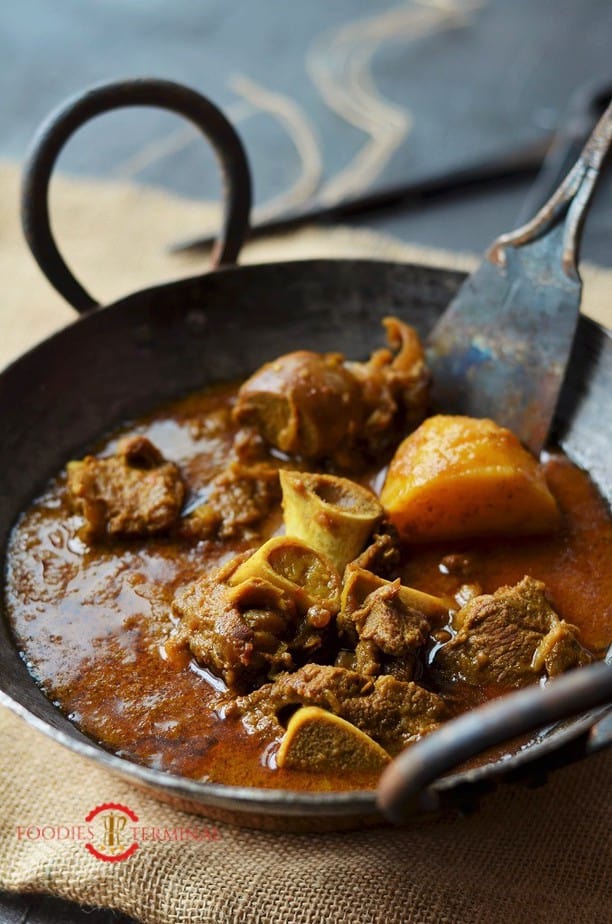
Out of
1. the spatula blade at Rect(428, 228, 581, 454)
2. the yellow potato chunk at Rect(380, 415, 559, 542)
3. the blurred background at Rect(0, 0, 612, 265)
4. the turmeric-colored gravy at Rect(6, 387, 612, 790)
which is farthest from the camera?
the blurred background at Rect(0, 0, 612, 265)

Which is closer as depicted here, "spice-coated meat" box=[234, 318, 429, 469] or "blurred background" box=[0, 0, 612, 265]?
"spice-coated meat" box=[234, 318, 429, 469]

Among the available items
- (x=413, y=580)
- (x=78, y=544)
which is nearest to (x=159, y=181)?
(x=78, y=544)

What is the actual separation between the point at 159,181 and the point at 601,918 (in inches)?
138

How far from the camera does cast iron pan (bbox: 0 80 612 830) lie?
260 centimetres

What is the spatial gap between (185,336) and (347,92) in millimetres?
2561

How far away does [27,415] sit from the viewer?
2.67 m

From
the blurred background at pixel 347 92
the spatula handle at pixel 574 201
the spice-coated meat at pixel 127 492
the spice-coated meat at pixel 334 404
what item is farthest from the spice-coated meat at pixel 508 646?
the blurred background at pixel 347 92

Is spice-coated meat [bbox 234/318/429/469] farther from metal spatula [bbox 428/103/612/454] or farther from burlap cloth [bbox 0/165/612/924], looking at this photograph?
burlap cloth [bbox 0/165/612/924]

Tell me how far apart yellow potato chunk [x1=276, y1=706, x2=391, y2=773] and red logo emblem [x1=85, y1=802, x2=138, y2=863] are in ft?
1.38

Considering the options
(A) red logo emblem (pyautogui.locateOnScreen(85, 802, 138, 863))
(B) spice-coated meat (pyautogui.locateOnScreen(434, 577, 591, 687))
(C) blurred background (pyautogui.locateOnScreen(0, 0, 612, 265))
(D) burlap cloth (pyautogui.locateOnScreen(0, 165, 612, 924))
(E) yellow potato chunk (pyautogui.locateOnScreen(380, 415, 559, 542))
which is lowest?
(D) burlap cloth (pyautogui.locateOnScreen(0, 165, 612, 924))

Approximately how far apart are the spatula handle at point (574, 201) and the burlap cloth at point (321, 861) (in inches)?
49.6

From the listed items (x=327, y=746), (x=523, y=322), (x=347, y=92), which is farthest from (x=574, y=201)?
(x=347, y=92)

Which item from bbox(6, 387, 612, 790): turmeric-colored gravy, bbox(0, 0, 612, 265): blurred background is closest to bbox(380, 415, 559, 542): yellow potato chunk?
bbox(6, 387, 612, 790): turmeric-colored gravy

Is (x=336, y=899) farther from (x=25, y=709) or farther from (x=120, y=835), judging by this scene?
(x=25, y=709)
